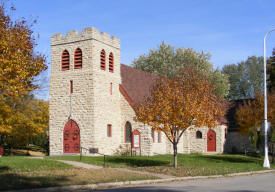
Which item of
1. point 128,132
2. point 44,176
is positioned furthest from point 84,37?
point 44,176

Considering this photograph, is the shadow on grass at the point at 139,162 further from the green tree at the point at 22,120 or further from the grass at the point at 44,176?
the green tree at the point at 22,120

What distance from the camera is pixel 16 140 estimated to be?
35.6 meters

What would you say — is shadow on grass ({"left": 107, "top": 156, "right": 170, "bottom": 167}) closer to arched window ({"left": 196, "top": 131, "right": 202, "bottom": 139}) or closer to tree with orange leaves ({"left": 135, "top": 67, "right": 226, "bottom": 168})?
tree with orange leaves ({"left": 135, "top": 67, "right": 226, "bottom": 168})

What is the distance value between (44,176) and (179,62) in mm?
39644

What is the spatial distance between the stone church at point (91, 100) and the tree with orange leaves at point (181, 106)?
834 centimetres

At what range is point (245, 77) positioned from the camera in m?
84.8

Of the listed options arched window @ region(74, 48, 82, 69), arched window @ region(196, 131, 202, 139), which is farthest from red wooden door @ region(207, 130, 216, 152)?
arched window @ region(74, 48, 82, 69)

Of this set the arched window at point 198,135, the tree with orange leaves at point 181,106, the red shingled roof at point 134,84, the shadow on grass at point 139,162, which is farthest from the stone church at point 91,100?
the arched window at point 198,135

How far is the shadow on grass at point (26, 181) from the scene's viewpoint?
13.8m

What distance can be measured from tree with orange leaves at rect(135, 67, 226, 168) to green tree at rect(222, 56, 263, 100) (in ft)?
202

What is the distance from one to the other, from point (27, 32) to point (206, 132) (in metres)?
27.2

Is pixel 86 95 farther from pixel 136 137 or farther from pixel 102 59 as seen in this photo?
pixel 136 137

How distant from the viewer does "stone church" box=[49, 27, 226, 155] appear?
3053 centimetres

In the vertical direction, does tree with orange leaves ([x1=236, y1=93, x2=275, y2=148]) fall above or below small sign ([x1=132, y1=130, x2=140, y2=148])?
A: above
